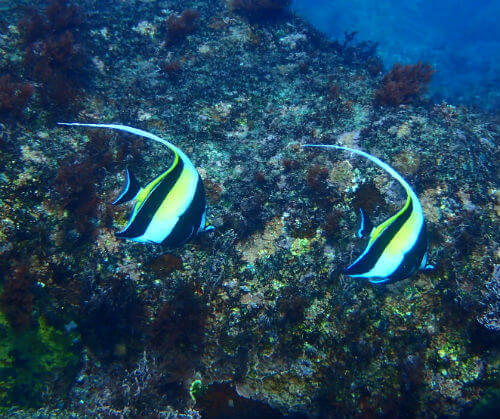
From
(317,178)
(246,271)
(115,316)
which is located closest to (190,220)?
(246,271)

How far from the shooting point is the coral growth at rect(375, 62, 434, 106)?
14.2 ft

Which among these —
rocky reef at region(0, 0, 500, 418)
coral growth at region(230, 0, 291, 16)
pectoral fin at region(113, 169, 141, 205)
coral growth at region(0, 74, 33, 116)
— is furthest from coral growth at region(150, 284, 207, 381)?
coral growth at region(230, 0, 291, 16)

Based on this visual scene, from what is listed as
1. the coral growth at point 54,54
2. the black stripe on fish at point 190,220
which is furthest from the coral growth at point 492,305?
the coral growth at point 54,54

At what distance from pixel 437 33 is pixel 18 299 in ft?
102

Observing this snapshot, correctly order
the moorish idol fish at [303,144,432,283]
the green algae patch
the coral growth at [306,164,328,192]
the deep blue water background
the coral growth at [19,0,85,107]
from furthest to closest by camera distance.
→ the deep blue water background → the coral growth at [19,0,85,107] → the coral growth at [306,164,328,192] → the green algae patch → the moorish idol fish at [303,144,432,283]

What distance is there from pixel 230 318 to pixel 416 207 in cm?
208

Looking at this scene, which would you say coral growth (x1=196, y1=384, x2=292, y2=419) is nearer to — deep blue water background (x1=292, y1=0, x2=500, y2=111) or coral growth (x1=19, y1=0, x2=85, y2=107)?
coral growth (x1=19, y1=0, x2=85, y2=107)

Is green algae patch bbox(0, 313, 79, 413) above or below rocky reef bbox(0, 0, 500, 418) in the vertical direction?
below

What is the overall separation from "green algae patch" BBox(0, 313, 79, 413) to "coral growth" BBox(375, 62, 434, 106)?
5.18 meters

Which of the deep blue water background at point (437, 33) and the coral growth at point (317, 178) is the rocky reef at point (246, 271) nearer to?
the coral growth at point (317, 178)

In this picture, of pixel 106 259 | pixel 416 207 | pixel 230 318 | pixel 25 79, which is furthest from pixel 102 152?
pixel 416 207

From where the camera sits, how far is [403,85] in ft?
14.5

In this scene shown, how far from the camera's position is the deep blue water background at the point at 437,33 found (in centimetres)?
1567

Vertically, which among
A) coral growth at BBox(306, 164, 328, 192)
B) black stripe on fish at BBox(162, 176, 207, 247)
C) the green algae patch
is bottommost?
the green algae patch
